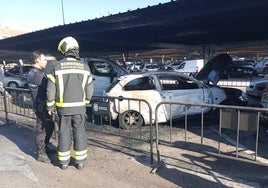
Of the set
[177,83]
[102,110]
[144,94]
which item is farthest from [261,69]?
[102,110]

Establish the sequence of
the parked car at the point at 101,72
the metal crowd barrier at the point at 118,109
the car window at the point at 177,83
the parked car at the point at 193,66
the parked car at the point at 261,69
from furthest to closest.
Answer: the parked car at the point at 261,69, the parked car at the point at 193,66, the parked car at the point at 101,72, the car window at the point at 177,83, the metal crowd barrier at the point at 118,109

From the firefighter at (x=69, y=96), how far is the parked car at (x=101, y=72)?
530 cm

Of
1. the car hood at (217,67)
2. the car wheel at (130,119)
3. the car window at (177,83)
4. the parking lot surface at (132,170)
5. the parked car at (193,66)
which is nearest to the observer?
the parking lot surface at (132,170)

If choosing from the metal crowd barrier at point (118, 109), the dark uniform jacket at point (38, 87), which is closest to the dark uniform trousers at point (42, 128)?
the dark uniform jacket at point (38, 87)

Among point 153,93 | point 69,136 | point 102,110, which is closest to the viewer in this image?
point 69,136

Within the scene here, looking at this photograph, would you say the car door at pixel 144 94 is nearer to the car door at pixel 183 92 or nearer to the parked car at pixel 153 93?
the parked car at pixel 153 93

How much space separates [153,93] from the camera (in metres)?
7.79

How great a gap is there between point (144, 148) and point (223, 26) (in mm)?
4499

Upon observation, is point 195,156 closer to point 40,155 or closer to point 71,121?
point 71,121

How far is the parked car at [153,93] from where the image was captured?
7.68m

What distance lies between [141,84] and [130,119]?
3.27 ft

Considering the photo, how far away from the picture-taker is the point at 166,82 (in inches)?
327

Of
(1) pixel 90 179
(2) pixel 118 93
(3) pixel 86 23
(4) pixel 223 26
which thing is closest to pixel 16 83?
(3) pixel 86 23

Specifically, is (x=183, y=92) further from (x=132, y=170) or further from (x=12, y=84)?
(x=12, y=84)
